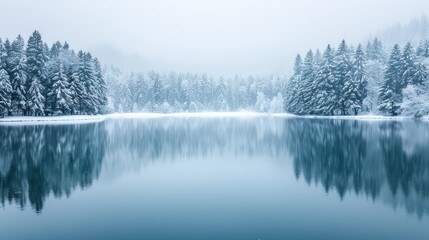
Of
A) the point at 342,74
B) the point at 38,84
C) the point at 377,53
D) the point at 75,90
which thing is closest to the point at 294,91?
the point at 342,74

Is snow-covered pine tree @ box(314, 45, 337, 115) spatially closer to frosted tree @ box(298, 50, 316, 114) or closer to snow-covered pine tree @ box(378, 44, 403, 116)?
frosted tree @ box(298, 50, 316, 114)

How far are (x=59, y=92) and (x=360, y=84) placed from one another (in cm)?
6387

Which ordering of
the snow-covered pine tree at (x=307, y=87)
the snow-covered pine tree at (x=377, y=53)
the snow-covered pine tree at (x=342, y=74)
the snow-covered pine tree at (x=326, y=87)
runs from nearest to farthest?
the snow-covered pine tree at (x=342, y=74)
the snow-covered pine tree at (x=326, y=87)
the snow-covered pine tree at (x=307, y=87)
the snow-covered pine tree at (x=377, y=53)

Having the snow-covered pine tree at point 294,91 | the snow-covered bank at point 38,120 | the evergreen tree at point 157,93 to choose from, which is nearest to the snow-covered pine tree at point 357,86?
the snow-covered pine tree at point 294,91

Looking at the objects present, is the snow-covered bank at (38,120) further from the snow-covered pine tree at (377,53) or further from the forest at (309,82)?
the snow-covered pine tree at (377,53)

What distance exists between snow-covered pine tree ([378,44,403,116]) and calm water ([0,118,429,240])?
47.2m

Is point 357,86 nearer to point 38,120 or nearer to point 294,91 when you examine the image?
point 294,91

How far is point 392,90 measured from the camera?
73.3 metres

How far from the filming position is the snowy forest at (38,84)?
67681 mm

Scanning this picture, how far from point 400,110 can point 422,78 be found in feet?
24.5

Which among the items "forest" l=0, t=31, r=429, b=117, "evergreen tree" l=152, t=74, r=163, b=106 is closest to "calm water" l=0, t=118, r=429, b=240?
"forest" l=0, t=31, r=429, b=117

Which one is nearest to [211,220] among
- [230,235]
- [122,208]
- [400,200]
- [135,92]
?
[230,235]

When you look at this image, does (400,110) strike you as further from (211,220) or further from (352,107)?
(211,220)

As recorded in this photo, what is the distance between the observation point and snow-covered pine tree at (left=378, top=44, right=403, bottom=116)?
72312mm
